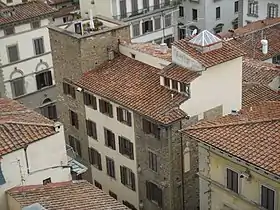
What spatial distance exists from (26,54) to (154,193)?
27609 millimetres

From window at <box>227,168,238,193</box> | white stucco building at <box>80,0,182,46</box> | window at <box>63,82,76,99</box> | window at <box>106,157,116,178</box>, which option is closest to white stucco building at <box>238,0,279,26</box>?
white stucco building at <box>80,0,182,46</box>

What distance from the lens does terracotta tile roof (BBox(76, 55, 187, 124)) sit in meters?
43.4

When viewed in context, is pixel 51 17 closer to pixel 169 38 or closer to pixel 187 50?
pixel 169 38

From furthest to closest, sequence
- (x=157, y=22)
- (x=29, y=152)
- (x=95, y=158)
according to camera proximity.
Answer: (x=157, y=22)
(x=95, y=158)
(x=29, y=152)

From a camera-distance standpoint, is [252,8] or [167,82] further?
[252,8]

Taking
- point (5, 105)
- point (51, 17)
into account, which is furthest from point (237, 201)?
point (51, 17)

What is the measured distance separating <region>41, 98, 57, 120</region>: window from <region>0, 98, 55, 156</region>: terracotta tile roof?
1193 inches

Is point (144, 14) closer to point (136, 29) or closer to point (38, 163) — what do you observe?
point (136, 29)

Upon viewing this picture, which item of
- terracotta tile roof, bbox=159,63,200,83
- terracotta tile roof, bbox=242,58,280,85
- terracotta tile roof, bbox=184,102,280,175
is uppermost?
terracotta tile roof, bbox=159,63,200,83

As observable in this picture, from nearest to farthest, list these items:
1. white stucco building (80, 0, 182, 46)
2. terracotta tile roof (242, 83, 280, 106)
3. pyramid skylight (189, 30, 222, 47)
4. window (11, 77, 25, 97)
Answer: pyramid skylight (189, 30, 222, 47), terracotta tile roof (242, 83, 280, 106), window (11, 77, 25, 97), white stucco building (80, 0, 182, 46)

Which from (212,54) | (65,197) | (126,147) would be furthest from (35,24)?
(65,197)

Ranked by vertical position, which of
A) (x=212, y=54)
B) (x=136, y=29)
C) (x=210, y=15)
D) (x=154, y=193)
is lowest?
(x=154, y=193)

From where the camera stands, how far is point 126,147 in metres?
47.8

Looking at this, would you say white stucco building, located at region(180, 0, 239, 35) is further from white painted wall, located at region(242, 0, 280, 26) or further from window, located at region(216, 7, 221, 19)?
white painted wall, located at region(242, 0, 280, 26)
